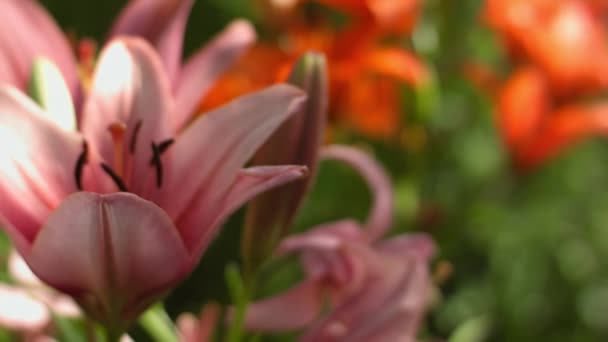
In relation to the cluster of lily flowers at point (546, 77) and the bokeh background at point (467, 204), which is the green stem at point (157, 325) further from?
the cluster of lily flowers at point (546, 77)

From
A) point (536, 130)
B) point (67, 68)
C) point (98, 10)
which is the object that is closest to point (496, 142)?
point (536, 130)

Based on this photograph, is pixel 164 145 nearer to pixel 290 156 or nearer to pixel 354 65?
pixel 290 156

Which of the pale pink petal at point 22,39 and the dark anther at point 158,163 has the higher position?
the pale pink petal at point 22,39

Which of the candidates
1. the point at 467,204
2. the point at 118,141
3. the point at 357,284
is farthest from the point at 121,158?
the point at 467,204

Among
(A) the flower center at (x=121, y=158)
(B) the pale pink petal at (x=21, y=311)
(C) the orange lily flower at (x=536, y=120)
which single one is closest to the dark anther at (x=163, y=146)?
(A) the flower center at (x=121, y=158)

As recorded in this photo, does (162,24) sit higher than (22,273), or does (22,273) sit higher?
(162,24)

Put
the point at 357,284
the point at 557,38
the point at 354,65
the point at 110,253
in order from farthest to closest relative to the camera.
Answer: the point at 557,38 → the point at 354,65 → the point at 357,284 → the point at 110,253
